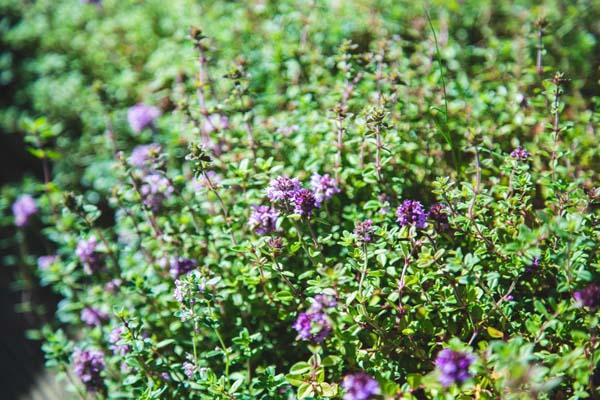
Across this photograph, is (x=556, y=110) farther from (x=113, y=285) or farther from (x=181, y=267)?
(x=113, y=285)

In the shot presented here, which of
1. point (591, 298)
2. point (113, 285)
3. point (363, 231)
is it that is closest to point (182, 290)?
point (363, 231)

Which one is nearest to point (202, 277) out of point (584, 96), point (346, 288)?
point (346, 288)

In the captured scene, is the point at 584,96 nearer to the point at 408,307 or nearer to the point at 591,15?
the point at 591,15

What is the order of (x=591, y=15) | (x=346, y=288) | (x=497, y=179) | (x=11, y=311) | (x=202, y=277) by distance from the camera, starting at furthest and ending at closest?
(x=11, y=311) → (x=591, y=15) → (x=497, y=179) → (x=346, y=288) → (x=202, y=277)

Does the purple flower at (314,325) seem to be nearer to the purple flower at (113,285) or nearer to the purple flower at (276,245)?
the purple flower at (276,245)

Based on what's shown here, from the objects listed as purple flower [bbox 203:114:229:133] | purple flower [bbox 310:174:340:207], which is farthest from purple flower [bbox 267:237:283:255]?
purple flower [bbox 203:114:229:133]

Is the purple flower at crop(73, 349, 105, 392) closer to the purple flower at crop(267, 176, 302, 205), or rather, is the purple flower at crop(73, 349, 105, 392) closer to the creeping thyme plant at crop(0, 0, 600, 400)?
the creeping thyme plant at crop(0, 0, 600, 400)

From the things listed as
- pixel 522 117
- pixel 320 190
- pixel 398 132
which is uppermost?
pixel 522 117
